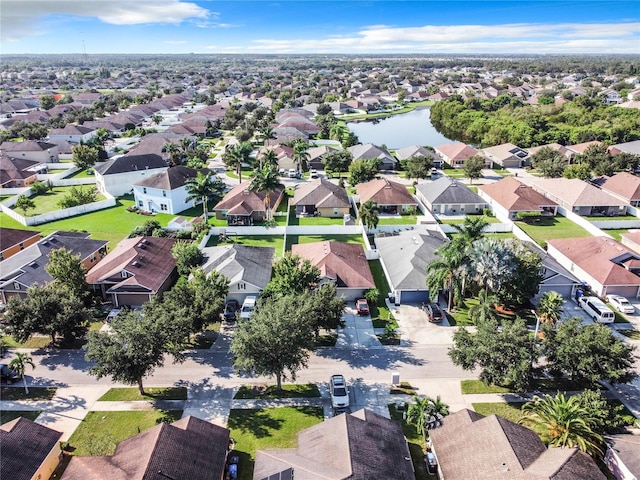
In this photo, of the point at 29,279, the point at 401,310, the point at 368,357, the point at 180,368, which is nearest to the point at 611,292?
the point at 401,310

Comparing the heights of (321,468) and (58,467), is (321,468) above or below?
above

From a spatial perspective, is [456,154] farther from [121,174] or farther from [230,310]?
[230,310]

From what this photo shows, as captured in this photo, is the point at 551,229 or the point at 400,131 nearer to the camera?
the point at 551,229

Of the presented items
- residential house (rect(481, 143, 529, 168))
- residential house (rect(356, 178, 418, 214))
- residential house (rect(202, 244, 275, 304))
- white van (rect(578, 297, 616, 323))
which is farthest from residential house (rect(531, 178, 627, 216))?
residential house (rect(202, 244, 275, 304))

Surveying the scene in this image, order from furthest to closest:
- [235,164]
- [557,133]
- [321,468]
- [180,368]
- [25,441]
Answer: [557,133], [235,164], [180,368], [25,441], [321,468]

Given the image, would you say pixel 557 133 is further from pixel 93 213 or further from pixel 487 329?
pixel 93 213

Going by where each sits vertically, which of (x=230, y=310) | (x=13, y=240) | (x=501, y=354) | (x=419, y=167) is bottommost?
(x=230, y=310)

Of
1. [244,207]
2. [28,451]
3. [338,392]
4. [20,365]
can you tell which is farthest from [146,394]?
[244,207]
